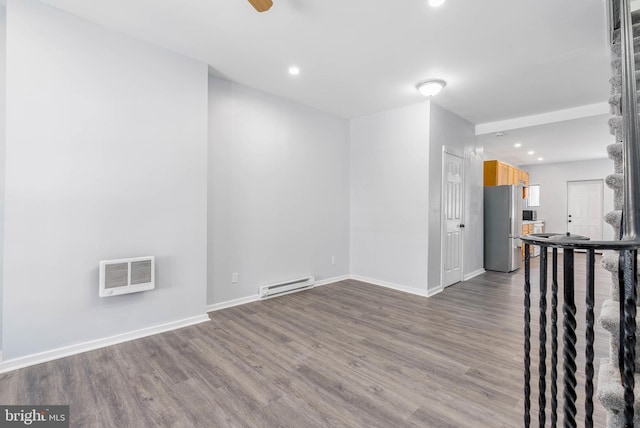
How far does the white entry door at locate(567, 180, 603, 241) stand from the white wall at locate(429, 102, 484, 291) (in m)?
4.94

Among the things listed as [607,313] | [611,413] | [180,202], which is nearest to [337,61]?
[180,202]

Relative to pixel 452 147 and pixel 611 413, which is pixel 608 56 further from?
pixel 611 413

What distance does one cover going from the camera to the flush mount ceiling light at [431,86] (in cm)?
351

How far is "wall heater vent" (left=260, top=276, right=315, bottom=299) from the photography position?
3930mm

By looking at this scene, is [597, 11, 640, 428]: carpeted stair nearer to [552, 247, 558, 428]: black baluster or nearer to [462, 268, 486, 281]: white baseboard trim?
[552, 247, 558, 428]: black baluster

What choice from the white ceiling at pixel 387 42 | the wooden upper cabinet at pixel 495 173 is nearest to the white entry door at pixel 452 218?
the white ceiling at pixel 387 42

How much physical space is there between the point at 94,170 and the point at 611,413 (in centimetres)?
346

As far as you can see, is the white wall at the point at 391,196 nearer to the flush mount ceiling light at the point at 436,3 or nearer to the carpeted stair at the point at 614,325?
the flush mount ceiling light at the point at 436,3

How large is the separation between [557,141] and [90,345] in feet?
26.4

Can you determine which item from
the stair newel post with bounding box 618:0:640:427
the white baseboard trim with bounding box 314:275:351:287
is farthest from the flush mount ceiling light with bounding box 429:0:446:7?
the white baseboard trim with bounding box 314:275:351:287

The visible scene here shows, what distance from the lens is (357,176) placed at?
510 cm

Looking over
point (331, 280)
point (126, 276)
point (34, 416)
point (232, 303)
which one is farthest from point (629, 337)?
point (331, 280)

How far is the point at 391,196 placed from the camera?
4.63 meters

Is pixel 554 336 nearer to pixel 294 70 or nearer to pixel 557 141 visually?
pixel 294 70
